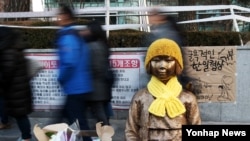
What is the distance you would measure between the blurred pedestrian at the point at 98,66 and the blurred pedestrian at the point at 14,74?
2.34 feet

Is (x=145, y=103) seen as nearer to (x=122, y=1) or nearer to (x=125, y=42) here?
(x=125, y=42)

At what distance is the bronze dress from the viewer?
2.83m

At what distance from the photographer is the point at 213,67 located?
7.62 metres

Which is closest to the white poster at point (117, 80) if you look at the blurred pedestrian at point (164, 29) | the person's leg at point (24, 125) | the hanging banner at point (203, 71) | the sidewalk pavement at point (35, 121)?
the hanging banner at point (203, 71)

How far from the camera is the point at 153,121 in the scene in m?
2.86

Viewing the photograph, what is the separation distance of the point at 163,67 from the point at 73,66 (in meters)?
2.41

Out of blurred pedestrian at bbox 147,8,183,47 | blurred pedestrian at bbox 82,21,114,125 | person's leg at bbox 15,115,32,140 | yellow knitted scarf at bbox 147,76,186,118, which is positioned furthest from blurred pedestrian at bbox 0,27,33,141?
yellow knitted scarf at bbox 147,76,186,118

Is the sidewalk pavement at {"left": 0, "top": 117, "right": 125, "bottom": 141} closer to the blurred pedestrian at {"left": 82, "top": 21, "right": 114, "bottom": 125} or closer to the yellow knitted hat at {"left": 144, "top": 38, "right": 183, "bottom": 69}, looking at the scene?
the blurred pedestrian at {"left": 82, "top": 21, "right": 114, "bottom": 125}

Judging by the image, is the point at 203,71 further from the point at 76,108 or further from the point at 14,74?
the point at 14,74

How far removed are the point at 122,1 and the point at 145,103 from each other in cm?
2081

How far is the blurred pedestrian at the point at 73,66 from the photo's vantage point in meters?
5.12

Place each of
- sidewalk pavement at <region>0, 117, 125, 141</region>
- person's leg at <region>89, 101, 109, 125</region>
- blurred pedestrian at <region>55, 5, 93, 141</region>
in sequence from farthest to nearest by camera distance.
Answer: sidewalk pavement at <region>0, 117, 125, 141</region> → person's leg at <region>89, 101, 109, 125</region> → blurred pedestrian at <region>55, 5, 93, 141</region>

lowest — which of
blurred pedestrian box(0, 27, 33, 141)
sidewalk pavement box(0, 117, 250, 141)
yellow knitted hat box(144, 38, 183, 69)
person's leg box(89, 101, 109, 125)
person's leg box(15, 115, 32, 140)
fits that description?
sidewalk pavement box(0, 117, 250, 141)

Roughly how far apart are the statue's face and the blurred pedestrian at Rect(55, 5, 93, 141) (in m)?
2.34
